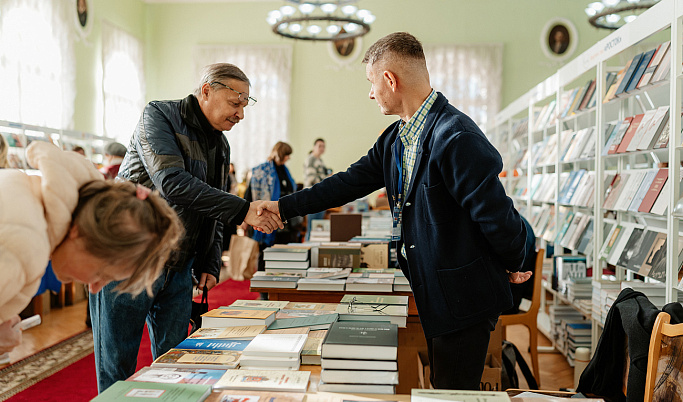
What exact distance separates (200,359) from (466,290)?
841mm

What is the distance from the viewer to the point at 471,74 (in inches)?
451

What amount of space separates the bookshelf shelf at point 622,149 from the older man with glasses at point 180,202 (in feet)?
6.55

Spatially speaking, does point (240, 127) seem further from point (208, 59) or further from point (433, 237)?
point (433, 237)

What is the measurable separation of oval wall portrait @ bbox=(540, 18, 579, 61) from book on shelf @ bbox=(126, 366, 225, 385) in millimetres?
11277

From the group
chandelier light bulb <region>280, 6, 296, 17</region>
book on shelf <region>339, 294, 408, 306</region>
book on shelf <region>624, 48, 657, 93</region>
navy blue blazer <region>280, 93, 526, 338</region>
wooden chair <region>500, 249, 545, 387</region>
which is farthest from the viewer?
chandelier light bulb <region>280, 6, 296, 17</region>

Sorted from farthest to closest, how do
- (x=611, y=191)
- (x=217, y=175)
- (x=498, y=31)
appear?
(x=498, y=31) < (x=611, y=191) < (x=217, y=175)

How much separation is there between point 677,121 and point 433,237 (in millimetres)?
1691

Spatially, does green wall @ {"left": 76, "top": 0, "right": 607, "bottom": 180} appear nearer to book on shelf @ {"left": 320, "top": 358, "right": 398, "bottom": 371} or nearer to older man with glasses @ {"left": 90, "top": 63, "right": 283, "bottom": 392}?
older man with glasses @ {"left": 90, "top": 63, "right": 283, "bottom": 392}

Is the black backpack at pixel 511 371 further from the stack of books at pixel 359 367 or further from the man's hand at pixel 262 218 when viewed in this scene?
the stack of books at pixel 359 367

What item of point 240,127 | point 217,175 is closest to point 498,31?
point 240,127

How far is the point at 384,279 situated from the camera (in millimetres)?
2812

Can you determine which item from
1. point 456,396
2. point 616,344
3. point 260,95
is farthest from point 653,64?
point 260,95

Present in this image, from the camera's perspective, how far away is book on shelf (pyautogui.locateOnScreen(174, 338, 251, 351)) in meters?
1.79

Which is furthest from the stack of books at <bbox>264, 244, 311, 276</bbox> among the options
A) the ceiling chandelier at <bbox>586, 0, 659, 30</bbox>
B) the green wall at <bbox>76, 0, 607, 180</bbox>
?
the green wall at <bbox>76, 0, 607, 180</bbox>
